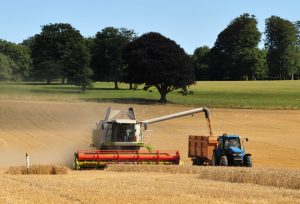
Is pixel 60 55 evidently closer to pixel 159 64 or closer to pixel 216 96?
pixel 216 96

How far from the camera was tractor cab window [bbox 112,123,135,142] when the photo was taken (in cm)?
3309

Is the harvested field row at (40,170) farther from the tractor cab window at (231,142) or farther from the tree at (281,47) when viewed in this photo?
the tree at (281,47)

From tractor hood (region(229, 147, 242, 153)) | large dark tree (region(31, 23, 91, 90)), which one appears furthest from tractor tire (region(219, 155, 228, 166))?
large dark tree (region(31, 23, 91, 90))

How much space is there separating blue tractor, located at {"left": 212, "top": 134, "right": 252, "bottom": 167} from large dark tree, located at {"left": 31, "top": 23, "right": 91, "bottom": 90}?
247ft

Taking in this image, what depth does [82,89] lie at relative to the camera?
105m

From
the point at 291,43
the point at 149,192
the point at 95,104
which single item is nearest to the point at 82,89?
the point at 95,104

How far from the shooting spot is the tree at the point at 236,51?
138125 mm

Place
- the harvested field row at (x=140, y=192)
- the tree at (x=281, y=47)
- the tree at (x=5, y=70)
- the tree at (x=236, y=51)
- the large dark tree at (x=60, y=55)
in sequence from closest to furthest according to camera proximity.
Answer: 1. the harvested field row at (x=140, y=192)
2. the tree at (x=5, y=70)
3. the large dark tree at (x=60, y=55)
4. the tree at (x=236, y=51)
5. the tree at (x=281, y=47)

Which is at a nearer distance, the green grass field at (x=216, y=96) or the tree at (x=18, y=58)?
the green grass field at (x=216, y=96)

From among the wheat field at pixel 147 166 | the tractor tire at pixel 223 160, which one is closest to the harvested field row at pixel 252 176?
the wheat field at pixel 147 166

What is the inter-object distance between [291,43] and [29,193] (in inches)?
5388

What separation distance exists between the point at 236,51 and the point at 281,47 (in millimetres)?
13084

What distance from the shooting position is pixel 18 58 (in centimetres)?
15300

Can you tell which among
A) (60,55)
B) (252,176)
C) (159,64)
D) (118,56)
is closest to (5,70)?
(60,55)
